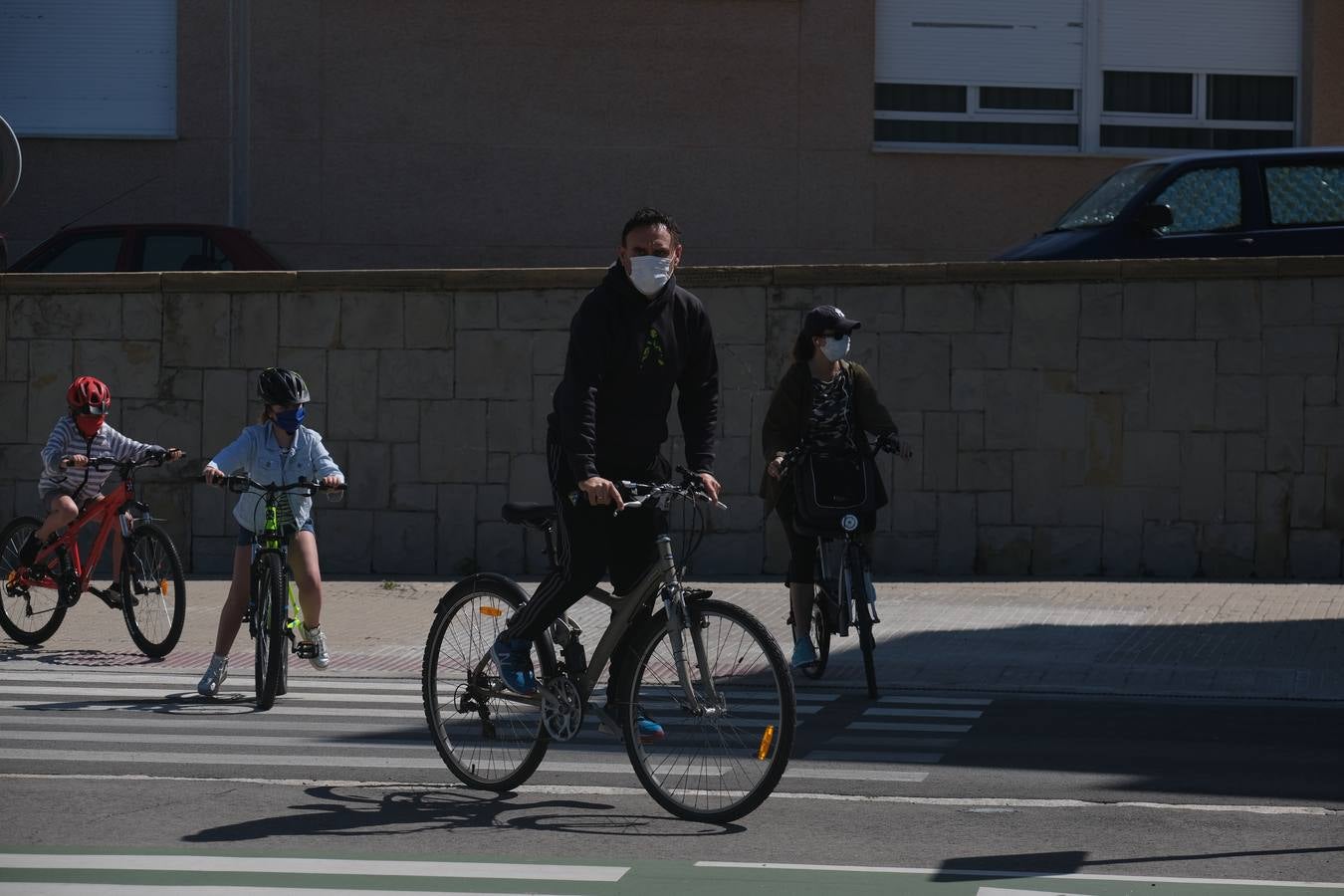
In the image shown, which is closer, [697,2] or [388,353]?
[388,353]

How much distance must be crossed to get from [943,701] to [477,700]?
316cm

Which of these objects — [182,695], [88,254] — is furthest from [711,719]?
[88,254]

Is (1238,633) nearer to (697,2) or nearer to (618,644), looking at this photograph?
(618,644)

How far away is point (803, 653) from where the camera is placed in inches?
376

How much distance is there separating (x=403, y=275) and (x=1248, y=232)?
20.5ft

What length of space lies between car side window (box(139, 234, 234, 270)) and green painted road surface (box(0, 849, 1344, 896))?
458 inches

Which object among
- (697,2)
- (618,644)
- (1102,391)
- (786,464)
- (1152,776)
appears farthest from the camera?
(697,2)

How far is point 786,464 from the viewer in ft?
30.8

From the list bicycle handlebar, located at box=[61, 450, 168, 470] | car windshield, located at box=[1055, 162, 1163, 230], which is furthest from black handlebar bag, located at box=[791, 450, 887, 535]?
car windshield, located at box=[1055, 162, 1163, 230]

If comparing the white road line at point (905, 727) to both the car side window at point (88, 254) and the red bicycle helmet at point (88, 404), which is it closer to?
the red bicycle helmet at point (88, 404)

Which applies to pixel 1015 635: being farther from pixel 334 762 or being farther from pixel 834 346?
pixel 334 762

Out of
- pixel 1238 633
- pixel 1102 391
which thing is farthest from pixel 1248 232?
pixel 1238 633

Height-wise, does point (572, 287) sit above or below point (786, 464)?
above

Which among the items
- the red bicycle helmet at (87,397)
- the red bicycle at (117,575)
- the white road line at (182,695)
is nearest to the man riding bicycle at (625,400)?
the white road line at (182,695)
